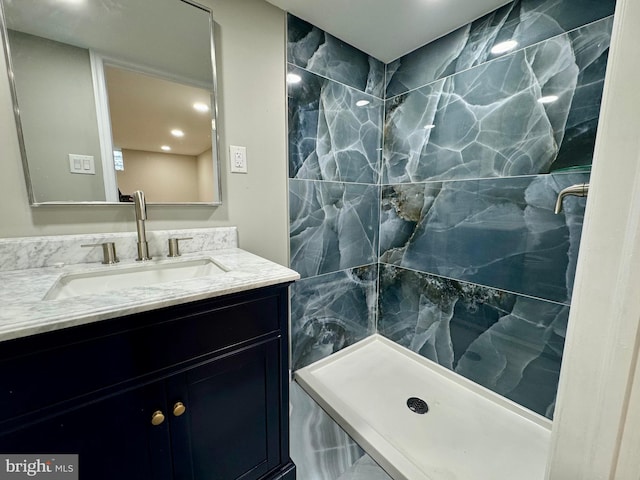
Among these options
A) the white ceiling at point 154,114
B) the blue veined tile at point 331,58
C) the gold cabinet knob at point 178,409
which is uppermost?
the blue veined tile at point 331,58

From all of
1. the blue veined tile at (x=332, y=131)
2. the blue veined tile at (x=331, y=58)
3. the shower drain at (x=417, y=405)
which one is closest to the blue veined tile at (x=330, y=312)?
the shower drain at (x=417, y=405)

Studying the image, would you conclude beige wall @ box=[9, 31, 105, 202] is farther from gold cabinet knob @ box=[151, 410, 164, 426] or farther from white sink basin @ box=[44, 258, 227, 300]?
gold cabinet knob @ box=[151, 410, 164, 426]

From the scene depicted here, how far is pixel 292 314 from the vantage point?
1.58 metres

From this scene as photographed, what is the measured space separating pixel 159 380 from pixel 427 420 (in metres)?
1.30

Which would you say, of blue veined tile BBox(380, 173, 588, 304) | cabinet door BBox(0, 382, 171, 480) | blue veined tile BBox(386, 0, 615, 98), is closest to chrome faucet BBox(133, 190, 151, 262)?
cabinet door BBox(0, 382, 171, 480)

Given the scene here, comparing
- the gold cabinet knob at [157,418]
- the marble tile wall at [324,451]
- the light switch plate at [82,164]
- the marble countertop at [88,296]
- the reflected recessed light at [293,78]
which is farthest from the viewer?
the reflected recessed light at [293,78]

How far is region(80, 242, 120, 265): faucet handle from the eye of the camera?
96 centimetres

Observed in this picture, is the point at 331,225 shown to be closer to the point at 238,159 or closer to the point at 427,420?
the point at 238,159

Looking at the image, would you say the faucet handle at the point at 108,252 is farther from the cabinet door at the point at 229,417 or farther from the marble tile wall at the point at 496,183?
the marble tile wall at the point at 496,183

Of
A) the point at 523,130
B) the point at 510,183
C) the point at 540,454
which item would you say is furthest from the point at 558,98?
the point at 540,454

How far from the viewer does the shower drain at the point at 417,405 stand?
139 centimetres

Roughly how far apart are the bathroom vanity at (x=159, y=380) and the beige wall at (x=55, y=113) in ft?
1.02

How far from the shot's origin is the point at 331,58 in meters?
1.55

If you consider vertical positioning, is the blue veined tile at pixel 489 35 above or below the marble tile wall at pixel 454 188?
above
